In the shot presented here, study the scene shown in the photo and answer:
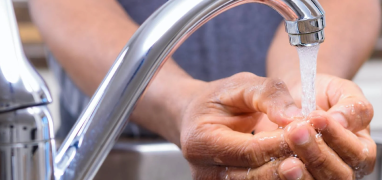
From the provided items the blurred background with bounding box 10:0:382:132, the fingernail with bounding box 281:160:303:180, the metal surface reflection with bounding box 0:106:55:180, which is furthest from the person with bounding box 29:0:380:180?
the blurred background with bounding box 10:0:382:132

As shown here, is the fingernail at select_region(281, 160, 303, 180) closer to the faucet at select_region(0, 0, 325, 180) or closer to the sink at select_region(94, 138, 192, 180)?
the faucet at select_region(0, 0, 325, 180)

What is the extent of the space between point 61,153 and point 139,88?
0.05 meters

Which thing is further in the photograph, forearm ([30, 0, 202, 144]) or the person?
forearm ([30, 0, 202, 144])

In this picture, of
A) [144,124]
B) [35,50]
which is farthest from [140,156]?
[35,50]

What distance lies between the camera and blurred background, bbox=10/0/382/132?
3.60 feet

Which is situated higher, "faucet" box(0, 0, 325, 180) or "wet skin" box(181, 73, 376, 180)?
"faucet" box(0, 0, 325, 180)

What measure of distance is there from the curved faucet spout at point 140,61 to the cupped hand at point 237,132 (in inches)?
3.3

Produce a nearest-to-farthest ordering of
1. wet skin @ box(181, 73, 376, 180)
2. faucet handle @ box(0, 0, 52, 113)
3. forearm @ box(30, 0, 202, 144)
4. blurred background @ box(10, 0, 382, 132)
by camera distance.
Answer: faucet handle @ box(0, 0, 52, 113)
wet skin @ box(181, 73, 376, 180)
forearm @ box(30, 0, 202, 144)
blurred background @ box(10, 0, 382, 132)

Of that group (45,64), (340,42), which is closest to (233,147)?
(340,42)

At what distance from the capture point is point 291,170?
28 cm

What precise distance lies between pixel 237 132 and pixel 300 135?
46mm

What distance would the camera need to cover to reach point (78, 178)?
0.74 ft

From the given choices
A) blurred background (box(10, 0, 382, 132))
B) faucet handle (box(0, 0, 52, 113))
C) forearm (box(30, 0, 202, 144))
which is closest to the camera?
faucet handle (box(0, 0, 52, 113))

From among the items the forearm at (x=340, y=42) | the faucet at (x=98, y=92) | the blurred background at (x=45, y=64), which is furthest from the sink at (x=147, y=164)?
the blurred background at (x=45, y=64)
